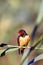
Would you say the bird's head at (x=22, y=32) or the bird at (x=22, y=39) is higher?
the bird's head at (x=22, y=32)

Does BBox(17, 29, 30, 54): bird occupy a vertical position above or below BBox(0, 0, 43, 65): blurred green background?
below

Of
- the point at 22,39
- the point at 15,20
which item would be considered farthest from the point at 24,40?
the point at 15,20

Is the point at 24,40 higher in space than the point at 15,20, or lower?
lower

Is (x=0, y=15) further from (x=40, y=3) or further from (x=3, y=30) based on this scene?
(x=40, y=3)

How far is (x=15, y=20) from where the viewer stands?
1058mm

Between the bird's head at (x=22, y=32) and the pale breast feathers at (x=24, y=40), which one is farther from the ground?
the bird's head at (x=22, y=32)

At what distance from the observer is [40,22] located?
1.03 meters

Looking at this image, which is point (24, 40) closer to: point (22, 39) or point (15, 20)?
point (22, 39)

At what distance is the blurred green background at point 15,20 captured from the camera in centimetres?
104

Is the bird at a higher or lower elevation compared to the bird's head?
lower

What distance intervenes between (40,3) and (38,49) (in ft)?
0.83

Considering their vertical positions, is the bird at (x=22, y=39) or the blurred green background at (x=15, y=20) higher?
the blurred green background at (x=15, y=20)

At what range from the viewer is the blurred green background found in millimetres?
1040

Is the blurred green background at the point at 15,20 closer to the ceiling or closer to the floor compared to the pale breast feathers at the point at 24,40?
closer to the ceiling
